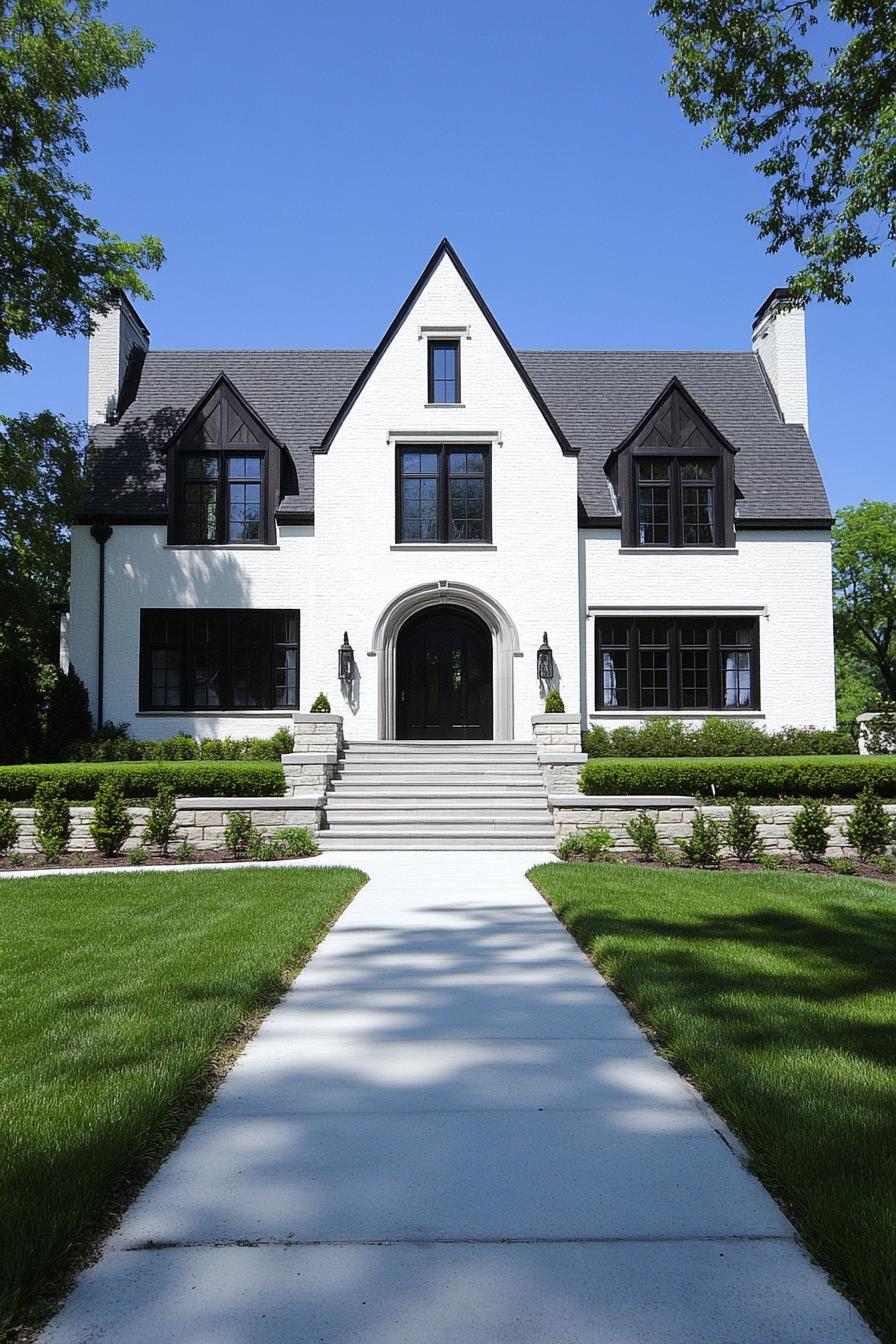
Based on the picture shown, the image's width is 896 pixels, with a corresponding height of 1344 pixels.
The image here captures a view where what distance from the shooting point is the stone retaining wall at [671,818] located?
12.6 metres

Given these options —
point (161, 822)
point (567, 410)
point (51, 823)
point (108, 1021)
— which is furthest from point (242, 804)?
point (567, 410)

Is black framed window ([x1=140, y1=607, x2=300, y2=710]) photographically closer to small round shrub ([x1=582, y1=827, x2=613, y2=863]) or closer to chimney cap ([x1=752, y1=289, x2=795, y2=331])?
small round shrub ([x1=582, y1=827, x2=613, y2=863])

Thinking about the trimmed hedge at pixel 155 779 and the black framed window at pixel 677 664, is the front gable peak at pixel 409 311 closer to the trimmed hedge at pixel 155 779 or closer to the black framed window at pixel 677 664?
the black framed window at pixel 677 664

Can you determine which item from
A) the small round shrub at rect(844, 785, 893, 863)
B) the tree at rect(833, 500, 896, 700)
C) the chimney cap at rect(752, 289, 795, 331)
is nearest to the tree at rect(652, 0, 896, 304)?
the small round shrub at rect(844, 785, 893, 863)

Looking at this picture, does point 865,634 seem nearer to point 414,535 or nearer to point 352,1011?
point 414,535

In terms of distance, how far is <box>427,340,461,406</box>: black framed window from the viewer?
818 inches

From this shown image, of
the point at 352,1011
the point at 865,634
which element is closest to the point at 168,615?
the point at 352,1011

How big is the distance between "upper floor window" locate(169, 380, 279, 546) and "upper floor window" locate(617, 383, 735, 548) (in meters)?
8.06

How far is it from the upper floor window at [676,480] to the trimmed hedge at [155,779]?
1091 cm

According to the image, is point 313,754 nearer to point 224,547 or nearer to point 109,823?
point 109,823

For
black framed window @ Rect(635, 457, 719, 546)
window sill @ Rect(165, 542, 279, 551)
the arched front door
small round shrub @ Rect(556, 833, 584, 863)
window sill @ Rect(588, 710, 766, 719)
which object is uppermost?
black framed window @ Rect(635, 457, 719, 546)

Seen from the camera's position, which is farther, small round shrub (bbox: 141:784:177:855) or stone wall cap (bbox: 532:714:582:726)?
stone wall cap (bbox: 532:714:582:726)

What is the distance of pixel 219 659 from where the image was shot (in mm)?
21609

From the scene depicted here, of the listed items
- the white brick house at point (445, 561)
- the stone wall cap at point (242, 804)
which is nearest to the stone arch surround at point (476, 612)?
the white brick house at point (445, 561)
